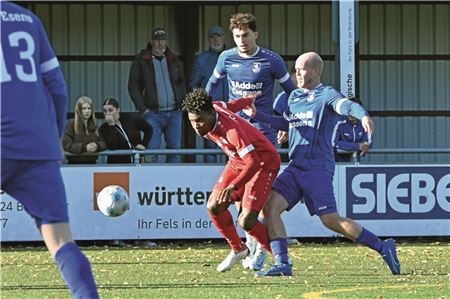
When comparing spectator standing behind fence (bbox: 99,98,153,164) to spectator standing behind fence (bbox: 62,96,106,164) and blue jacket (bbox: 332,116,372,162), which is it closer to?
spectator standing behind fence (bbox: 62,96,106,164)

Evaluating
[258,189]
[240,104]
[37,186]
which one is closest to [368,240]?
[258,189]

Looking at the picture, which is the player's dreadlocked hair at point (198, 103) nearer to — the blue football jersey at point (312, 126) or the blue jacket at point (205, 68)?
the blue football jersey at point (312, 126)

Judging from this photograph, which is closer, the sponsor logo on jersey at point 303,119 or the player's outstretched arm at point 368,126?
the player's outstretched arm at point 368,126

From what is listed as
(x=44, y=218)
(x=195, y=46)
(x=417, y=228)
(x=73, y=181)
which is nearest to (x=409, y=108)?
(x=195, y=46)

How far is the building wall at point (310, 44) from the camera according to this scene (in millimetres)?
21828

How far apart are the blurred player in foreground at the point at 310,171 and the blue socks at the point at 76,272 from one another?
183 inches

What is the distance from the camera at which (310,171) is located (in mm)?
11617

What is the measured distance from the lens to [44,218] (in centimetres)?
698

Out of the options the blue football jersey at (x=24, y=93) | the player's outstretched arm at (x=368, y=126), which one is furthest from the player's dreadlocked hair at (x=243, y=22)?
the blue football jersey at (x=24, y=93)

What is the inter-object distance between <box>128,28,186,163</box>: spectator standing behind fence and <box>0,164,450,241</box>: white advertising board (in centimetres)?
140

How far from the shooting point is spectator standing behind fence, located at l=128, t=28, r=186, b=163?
1809 cm

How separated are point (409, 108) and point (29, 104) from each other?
16438 millimetres

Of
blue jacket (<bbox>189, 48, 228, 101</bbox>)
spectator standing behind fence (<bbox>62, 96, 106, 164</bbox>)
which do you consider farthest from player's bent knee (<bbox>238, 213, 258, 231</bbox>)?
blue jacket (<bbox>189, 48, 228, 101</bbox>)

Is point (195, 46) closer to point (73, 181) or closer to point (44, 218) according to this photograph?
point (73, 181)
